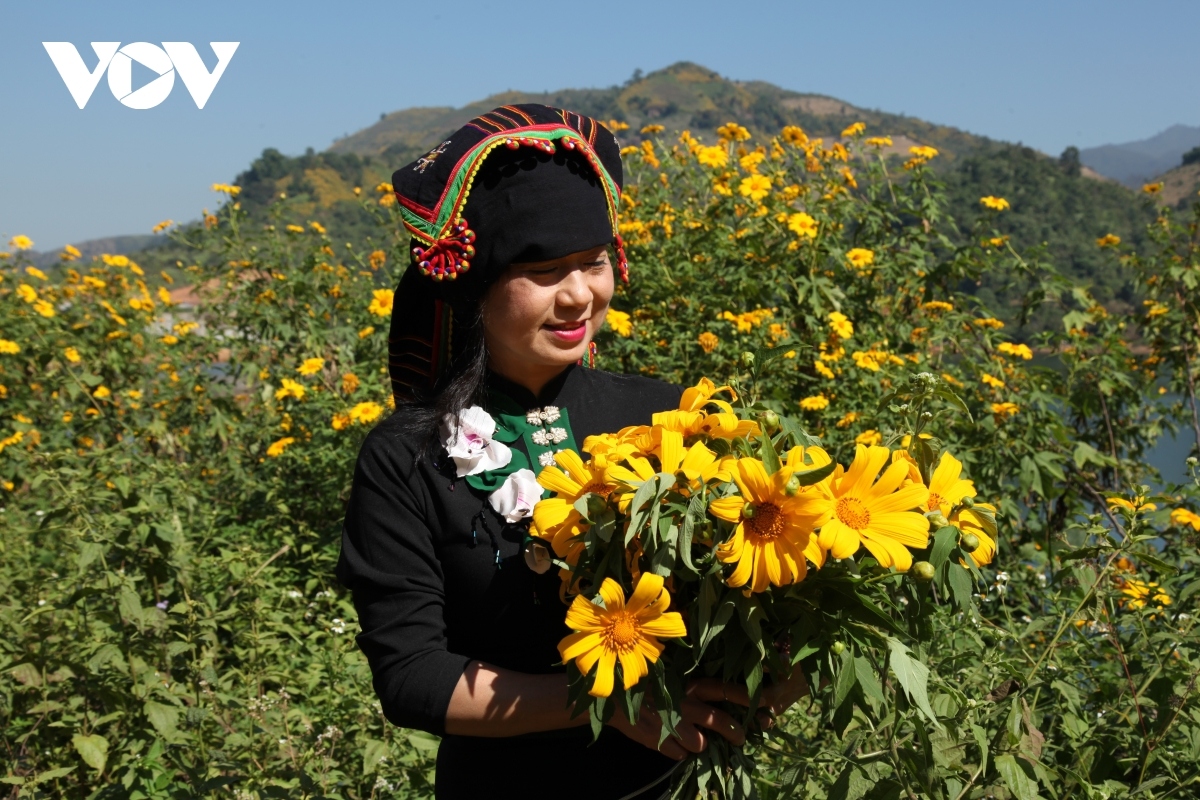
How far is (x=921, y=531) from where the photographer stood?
0.83 meters

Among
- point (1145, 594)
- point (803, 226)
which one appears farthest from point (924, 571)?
point (803, 226)

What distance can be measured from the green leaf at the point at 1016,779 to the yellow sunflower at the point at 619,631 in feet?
1.67

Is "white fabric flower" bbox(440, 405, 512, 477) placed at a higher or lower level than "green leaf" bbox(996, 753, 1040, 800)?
higher

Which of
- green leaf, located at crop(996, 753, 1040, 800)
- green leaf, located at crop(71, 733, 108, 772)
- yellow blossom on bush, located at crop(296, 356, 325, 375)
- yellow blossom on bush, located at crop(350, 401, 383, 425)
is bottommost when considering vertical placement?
green leaf, located at crop(71, 733, 108, 772)

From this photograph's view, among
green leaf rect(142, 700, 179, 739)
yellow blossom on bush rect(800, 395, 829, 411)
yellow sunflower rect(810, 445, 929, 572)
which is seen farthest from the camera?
yellow blossom on bush rect(800, 395, 829, 411)

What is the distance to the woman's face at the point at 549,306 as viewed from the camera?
1.25 metres

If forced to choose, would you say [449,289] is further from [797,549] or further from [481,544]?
[797,549]

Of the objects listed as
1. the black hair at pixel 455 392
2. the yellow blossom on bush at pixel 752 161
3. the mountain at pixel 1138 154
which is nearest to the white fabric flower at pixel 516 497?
the black hair at pixel 455 392

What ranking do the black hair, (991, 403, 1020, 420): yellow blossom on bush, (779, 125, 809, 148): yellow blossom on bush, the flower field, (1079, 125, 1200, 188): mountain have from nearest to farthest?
1. the flower field
2. the black hair
3. (991, 403, 1020, 420): yellow blossom on bush
4. (779, 125, 809, 148): yellow blossom on bush
5. (1079, 125, 1200, 188): mountain

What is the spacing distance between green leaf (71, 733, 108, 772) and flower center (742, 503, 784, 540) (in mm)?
1822

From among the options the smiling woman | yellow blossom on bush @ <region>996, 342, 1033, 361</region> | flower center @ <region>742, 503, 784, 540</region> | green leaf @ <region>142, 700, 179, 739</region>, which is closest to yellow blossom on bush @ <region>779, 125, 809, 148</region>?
yellow blossom on bush @ <region>996, 342, 1033, 361</region>

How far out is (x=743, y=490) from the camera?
0.81m

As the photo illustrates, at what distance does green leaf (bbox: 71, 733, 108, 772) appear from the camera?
2.03 m

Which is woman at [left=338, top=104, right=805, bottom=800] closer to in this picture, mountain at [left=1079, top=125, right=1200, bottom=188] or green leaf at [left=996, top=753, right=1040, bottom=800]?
green leaf at [left=996, top=753, right=1040, bottom=800]
